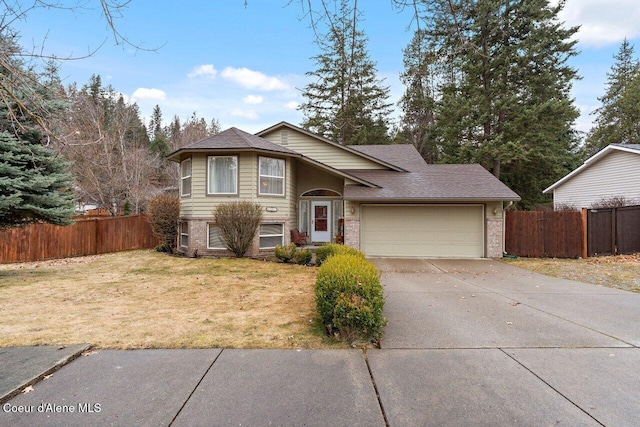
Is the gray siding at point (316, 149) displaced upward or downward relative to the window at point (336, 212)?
upward

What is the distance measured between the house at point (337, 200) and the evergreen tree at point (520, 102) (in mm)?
8613

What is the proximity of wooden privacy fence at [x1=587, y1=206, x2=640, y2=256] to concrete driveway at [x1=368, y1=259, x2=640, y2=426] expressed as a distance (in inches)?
265

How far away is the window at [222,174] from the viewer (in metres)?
12.1

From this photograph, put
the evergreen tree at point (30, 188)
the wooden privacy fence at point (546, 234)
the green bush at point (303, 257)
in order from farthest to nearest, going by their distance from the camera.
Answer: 1. the wooden privacy fence at point (546, 234)
2. the green bush at point (303, 257)
3. the evergreen tree at point (30, 188)

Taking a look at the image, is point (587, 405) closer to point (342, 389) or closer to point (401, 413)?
point (401, 413)

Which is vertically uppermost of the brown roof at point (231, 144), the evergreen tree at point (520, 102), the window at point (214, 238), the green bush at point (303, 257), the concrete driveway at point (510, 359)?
the evergreen tree at point (520, 102)

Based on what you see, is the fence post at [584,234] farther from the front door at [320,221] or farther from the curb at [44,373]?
the curb at [44,373]

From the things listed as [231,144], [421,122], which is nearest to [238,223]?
[231,144]

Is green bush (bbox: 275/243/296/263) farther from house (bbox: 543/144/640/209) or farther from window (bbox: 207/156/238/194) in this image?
house (bbox: 543/144/640/209)

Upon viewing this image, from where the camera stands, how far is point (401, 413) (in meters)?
2.61

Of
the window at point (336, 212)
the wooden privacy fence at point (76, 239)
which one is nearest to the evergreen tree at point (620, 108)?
the window at point (336, 212)

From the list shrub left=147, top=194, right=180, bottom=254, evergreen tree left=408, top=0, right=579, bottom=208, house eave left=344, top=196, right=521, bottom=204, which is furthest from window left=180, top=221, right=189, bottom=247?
evergreen tree left=408, top=0, right=579, bottom=208

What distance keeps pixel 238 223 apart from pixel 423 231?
23.2 feet

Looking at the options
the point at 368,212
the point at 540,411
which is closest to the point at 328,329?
the point at 540,411
